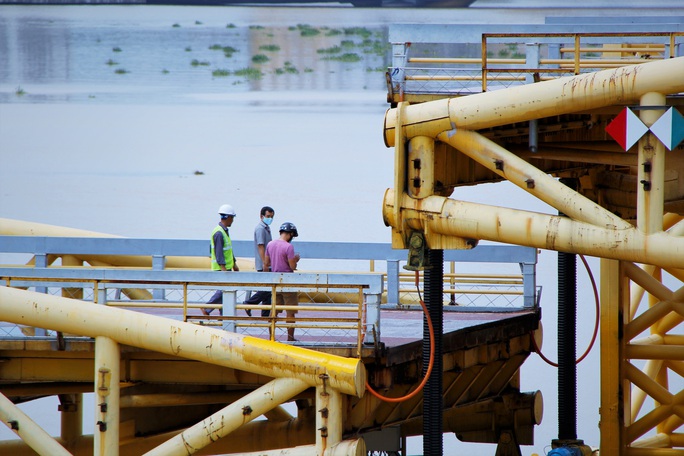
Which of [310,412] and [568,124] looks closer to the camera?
[568,124]

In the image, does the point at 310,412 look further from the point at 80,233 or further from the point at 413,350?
the point at 80,233

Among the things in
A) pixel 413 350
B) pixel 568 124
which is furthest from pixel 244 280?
pixel 568 124

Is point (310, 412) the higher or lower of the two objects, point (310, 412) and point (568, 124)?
the lower

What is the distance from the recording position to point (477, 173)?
545 inches

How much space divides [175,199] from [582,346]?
17.6 meters

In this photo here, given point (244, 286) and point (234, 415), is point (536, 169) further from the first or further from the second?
point (234, 415)

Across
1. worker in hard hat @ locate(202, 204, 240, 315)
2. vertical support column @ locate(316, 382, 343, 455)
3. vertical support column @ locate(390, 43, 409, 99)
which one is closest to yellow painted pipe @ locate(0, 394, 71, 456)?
worker in hard hat @ locate(202, 204, 240, 315)

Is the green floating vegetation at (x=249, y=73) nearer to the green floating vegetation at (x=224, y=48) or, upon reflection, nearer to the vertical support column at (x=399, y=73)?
the green floating vegetation at (x=224, y=48)

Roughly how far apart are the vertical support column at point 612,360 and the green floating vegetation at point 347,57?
34.5 meters

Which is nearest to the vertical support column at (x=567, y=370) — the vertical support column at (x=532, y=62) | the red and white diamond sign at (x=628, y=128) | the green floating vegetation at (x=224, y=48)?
the vertical support column at (x=532, y=62)

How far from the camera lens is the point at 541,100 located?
11.3 m

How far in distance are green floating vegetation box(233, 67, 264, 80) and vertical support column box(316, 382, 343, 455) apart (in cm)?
4030

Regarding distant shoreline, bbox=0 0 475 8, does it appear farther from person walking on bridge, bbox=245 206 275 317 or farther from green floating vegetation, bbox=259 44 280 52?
person walking on bridge, bbox=245 206 275 317

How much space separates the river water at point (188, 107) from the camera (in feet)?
144
